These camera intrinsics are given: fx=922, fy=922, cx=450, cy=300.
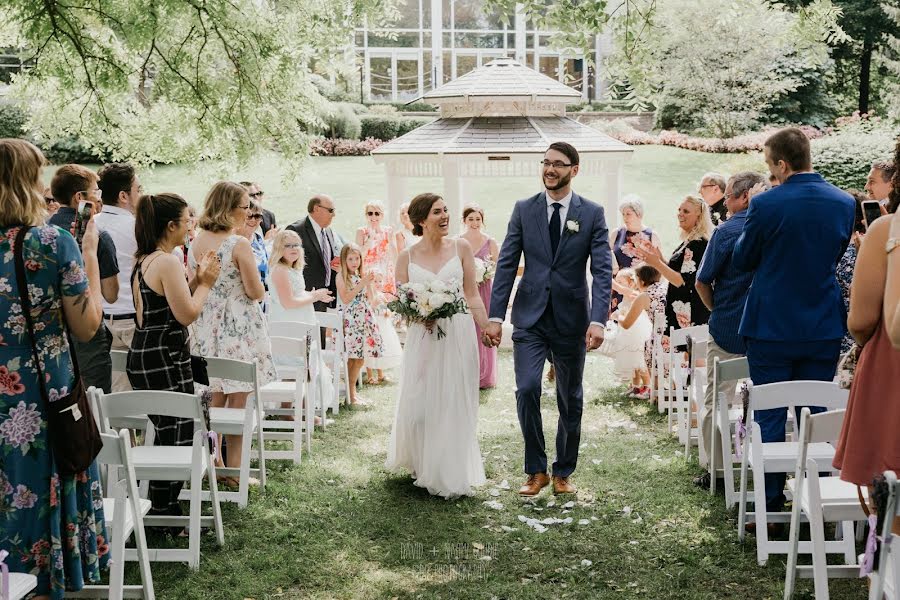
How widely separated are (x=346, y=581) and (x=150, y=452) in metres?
1.31

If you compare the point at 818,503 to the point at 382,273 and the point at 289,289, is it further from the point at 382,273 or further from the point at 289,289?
the point at 382,273

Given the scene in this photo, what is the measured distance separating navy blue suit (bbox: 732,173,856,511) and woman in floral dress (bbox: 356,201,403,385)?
503 centimetres

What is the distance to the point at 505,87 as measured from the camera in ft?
41.6

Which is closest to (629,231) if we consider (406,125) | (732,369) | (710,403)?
(710,403)

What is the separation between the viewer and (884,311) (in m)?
3.26

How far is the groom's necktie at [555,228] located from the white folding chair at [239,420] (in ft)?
7.06

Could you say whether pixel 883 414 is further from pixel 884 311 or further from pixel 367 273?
pixel 367 273

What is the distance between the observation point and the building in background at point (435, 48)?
127ft

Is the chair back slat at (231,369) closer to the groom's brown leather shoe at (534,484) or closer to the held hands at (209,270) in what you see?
the held hands at (209,270)

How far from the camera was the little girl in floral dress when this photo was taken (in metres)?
9.21

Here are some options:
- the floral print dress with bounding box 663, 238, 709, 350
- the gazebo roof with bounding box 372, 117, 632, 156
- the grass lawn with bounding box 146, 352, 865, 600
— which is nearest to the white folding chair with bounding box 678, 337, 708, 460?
the grass lawn with bounding box 146, 352, 865, 600

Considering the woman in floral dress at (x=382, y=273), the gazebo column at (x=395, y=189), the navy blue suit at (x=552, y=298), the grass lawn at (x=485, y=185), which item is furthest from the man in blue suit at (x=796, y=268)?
the grass lawn at (x=485, y=185)

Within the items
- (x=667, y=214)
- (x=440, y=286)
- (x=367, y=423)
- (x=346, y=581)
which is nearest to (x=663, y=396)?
(x=367, y=423)

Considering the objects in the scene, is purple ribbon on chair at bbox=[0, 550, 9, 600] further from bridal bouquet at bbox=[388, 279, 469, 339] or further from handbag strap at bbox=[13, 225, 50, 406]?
bridal bouquet at bbox=[388, 279, 469, 339]
